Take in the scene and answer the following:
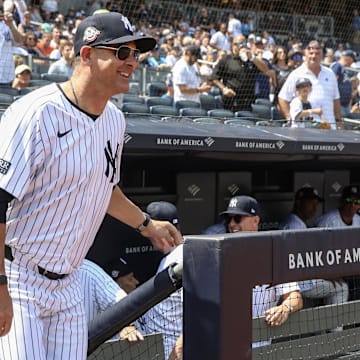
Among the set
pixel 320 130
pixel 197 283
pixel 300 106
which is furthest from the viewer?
pixel 300 106

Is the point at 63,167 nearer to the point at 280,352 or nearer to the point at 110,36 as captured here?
the point at 110,36

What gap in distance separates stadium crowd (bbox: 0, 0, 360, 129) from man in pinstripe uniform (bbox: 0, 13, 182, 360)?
4955 mm

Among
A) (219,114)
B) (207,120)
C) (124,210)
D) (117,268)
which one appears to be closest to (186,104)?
(219,114)

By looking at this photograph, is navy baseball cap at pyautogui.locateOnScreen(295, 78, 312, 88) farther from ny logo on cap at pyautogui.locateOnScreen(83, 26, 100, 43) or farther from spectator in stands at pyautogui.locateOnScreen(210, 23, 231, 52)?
ny logo on cap at pyautogui.locateOnScreen(83, 26, 100, 43)

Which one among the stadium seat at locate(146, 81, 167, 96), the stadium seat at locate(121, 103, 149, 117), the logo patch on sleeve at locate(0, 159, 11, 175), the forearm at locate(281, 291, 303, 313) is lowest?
the forearm at locate(281, 291, 303, 313)

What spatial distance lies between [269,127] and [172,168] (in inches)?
35.9

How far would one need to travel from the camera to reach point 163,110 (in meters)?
7.21

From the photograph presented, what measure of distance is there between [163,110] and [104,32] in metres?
4.90

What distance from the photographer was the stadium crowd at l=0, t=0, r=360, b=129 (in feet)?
25.3

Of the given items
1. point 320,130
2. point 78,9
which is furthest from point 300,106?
point 78,9

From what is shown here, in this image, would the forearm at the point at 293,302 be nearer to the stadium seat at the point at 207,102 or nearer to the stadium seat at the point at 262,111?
the stadium seat at the point at 262,111

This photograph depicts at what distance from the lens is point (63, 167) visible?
222 cm

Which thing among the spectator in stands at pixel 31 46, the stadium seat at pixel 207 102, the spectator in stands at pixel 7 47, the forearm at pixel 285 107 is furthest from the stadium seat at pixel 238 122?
the spectator in stands at pixel 31 46

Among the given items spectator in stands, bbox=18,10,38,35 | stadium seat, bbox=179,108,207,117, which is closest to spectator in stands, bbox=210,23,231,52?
spectator in stands, bbox=18,10,38,35
